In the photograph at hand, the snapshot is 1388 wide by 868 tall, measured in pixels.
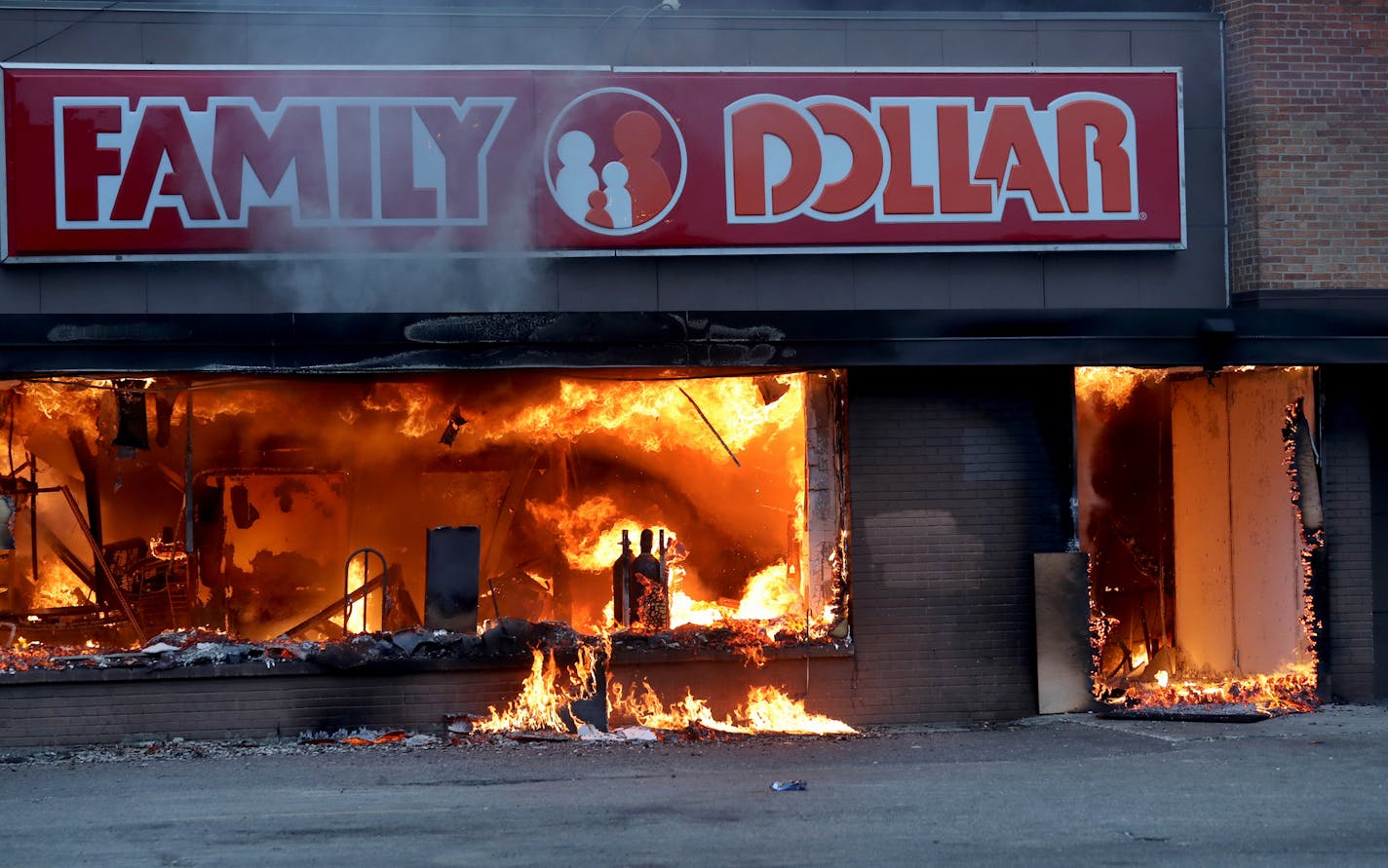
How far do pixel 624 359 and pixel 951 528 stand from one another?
2.97 m

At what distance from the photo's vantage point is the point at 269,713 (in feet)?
33.4

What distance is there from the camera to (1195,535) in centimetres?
1215

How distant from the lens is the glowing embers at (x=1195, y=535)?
11.4 m

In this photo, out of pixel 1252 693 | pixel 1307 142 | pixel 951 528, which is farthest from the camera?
pixel 1252 693

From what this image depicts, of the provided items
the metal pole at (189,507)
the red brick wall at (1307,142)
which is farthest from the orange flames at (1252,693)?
the metal pole at (189,507)

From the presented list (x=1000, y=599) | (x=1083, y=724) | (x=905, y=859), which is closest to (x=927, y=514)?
(x=1000, y=599)

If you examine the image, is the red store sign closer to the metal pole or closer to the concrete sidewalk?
the metal pole

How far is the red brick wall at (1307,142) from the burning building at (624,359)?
133 mm

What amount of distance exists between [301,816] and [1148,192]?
7.86 metres

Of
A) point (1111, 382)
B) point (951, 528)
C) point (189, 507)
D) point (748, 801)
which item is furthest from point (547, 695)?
point (1111, 382)

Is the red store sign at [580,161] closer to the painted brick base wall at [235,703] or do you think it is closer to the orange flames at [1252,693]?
the painted brick base wall at [235,703]

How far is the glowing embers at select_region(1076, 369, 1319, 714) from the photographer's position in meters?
11.4

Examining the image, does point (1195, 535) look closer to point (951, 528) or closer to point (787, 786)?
point (951, 528)

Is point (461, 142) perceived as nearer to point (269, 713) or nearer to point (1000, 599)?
point (269, 713)
